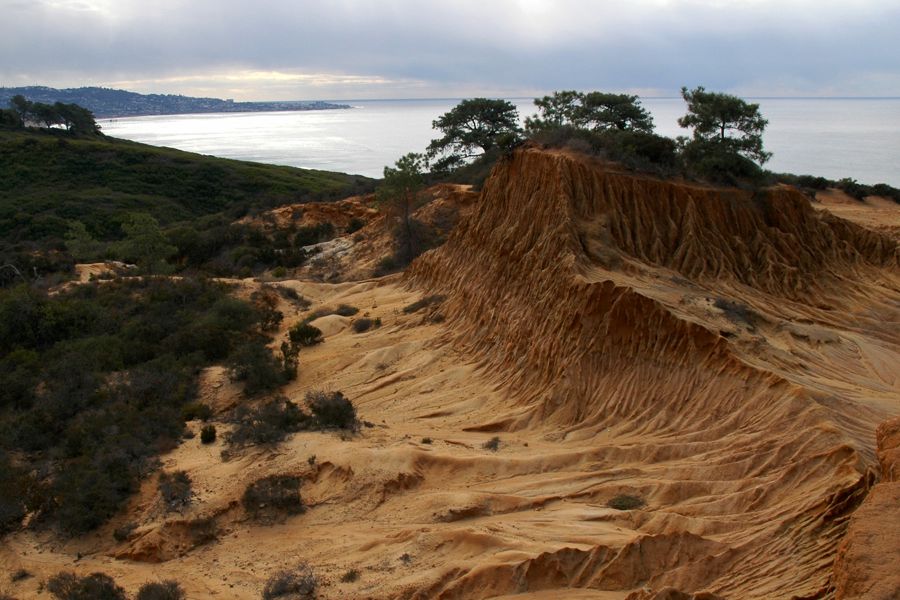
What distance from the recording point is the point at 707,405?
12.4 metres

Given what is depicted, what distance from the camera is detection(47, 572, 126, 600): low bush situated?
31.1 ft

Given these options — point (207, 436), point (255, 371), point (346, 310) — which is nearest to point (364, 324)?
point (346, 310)

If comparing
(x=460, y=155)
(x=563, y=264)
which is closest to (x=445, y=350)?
(x=563, y=264)

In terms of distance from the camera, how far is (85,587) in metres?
9.57

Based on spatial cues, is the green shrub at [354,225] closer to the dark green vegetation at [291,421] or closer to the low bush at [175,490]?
Result: the dark green vegetation at [291,421]

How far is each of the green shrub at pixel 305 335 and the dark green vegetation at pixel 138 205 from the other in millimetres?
11484

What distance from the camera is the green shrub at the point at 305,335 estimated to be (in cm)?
2105

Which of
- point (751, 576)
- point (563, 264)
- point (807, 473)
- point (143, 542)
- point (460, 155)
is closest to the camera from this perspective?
point (751, 576)

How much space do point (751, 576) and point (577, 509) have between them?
3.07m

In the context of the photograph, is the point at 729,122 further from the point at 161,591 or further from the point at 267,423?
the point at 161,591

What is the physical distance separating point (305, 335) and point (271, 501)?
964cm

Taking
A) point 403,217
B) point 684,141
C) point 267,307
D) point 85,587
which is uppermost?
point 684,141

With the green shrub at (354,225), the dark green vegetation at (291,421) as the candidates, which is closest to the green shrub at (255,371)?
the dark green vegetation at (291,421)

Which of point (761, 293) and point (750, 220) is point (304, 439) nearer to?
point (761, 293)
